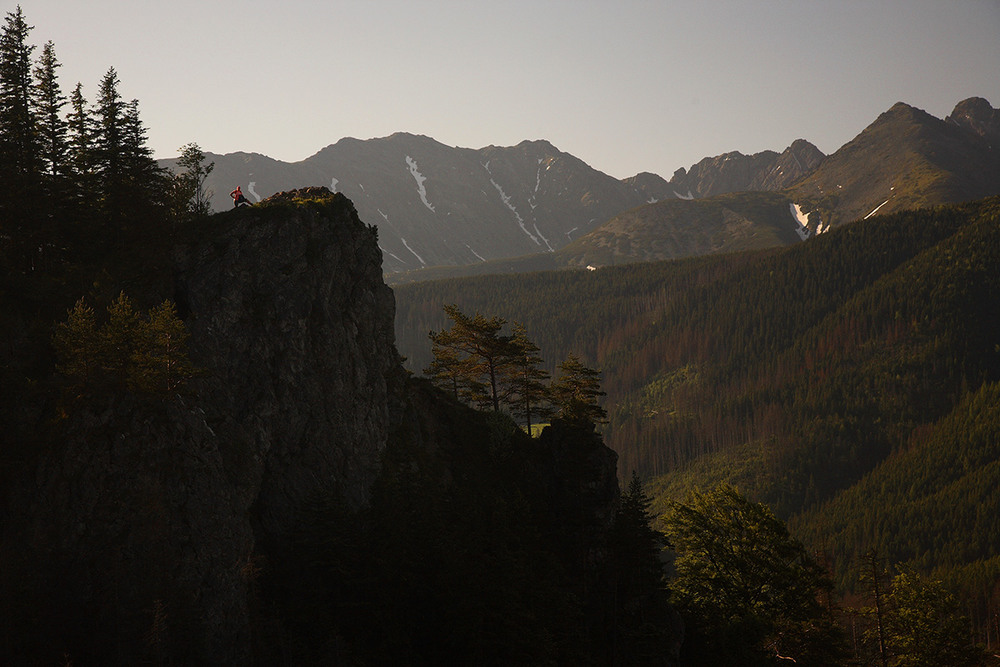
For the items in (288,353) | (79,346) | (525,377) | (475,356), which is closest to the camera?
(79,346)

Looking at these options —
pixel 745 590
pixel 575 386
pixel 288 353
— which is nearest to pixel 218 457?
pixel 288 353

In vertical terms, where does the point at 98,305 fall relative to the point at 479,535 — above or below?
above

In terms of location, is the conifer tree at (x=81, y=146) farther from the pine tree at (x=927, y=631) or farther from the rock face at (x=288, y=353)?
the pine tree at (x=927, y=631)

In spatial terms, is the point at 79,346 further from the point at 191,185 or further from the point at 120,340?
the point at 191,185

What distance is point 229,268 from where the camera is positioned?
47000 millimetres

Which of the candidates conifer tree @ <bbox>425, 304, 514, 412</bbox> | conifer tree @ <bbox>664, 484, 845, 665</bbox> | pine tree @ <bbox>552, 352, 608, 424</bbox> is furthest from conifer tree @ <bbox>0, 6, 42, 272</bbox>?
conifer tree @ <bbox>664, 484, 845, 665</bbox>

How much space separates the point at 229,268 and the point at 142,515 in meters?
16.4

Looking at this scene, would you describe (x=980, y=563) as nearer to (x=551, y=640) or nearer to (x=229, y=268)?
(x=551, y=640)

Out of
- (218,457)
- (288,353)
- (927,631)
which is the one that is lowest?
(927,631)

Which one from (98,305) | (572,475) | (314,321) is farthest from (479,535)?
(98,305)

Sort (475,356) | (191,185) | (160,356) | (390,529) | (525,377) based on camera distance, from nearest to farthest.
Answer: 1. (160,356)
2. (390,529)
3. (191,185)
4. (475,356)
5. (525,377)

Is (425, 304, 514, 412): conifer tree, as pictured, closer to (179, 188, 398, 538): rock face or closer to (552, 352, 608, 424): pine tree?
(552, 352, 608, 424): pine tree

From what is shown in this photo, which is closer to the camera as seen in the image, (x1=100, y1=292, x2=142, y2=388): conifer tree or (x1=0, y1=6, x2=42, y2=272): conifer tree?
(x1=100, y1=292, x2=142, y2=388): conifer tree

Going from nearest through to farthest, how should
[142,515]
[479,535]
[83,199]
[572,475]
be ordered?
[142,515] → [479,535] → [83,199] → [572,475]
